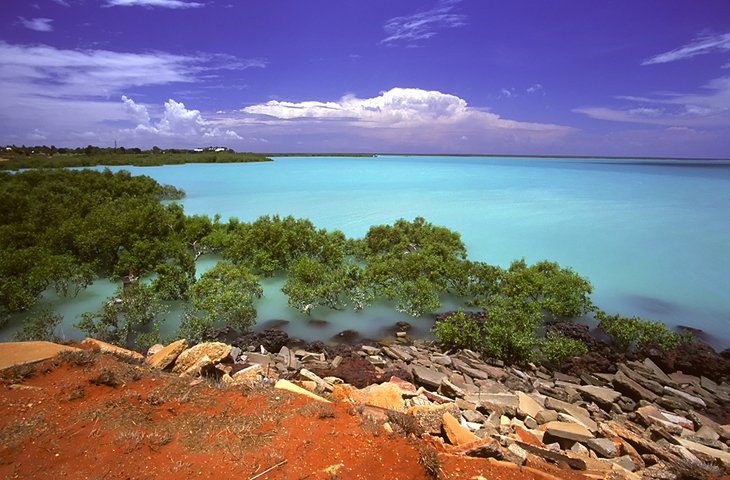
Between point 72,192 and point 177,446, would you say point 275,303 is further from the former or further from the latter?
point 72,192

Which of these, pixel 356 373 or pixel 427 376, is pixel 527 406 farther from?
pixel 356 373

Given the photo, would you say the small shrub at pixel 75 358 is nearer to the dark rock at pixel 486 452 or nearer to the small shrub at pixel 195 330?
the small shrub at pixel 195 330

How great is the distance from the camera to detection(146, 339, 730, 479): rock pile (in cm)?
655

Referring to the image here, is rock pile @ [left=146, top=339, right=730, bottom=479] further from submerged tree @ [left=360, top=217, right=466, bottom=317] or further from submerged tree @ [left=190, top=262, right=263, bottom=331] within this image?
submerged tree @ [left=360, top=217, right=466, bottom=317]

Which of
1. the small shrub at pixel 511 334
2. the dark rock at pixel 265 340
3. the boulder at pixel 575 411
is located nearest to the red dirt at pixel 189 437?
the boulder at pixel 575 411

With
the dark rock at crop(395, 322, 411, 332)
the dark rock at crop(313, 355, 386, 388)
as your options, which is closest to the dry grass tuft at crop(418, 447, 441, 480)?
the dark rock at crop(313, 355, 386, 388)

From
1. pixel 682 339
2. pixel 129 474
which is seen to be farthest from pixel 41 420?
pixel 682 339

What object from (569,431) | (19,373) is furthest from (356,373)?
(19,373)

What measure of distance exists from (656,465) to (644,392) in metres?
4.38

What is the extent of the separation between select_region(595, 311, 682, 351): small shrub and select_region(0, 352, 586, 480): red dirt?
32.4ft

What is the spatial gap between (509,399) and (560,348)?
464 centimetres

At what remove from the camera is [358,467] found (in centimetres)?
503

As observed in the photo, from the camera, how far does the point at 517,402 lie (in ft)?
28.9

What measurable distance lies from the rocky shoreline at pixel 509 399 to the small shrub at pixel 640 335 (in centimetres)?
97
